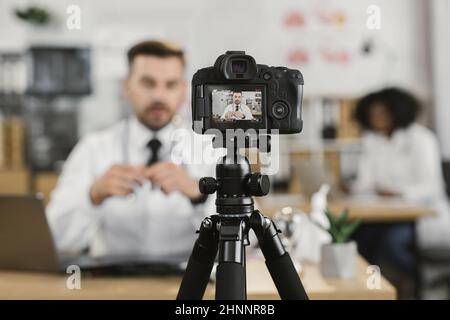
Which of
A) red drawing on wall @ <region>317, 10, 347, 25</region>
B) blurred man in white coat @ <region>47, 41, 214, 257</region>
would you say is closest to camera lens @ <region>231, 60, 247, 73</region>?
blurred man in white coat @ <region>47, 41, 214, 257</region>

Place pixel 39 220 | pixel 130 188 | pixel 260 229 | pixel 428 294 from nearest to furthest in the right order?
pixel 260 229
pixel 39 220
pixel 130 188
pixel 428 294

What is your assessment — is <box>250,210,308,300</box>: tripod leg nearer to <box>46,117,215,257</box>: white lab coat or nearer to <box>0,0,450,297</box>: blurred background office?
<box>46,117,215,257</box>: white lab coat

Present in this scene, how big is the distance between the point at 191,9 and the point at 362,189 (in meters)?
2.06

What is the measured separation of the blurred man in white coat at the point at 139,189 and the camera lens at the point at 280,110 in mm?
850

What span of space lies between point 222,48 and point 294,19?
704mm

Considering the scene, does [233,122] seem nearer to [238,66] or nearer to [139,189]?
[238,66]

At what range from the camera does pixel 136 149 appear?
7.12 feet

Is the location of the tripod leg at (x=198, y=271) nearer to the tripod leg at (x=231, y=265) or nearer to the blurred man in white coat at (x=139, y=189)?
the tripod leg at (x=231, y=265)

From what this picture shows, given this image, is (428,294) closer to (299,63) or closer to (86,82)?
(299,63)

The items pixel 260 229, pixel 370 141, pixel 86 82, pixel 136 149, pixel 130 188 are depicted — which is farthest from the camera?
pixel 86 82

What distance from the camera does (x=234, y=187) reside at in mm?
976

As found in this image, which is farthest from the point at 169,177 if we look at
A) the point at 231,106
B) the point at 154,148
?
the point at 231,106

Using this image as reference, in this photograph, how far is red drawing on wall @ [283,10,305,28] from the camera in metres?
4.80

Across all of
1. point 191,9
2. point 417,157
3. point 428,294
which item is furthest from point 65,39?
point 428,294
